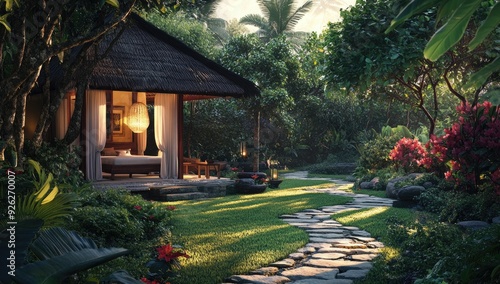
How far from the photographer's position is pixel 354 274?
5.59 metres

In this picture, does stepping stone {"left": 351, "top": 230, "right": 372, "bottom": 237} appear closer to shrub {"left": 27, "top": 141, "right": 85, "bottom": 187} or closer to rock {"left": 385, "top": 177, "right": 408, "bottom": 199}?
rock {"left": 385, "top": 177, "right": 408, "bottom": 199}

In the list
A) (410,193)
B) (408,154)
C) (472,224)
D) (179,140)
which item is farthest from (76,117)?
(408,154)

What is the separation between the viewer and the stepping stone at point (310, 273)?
5.50 m

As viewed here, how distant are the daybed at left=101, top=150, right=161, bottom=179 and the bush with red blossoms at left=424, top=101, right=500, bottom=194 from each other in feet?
23.8

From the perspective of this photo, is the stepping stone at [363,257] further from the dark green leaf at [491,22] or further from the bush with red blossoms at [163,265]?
the dark green leaf at [491,22]

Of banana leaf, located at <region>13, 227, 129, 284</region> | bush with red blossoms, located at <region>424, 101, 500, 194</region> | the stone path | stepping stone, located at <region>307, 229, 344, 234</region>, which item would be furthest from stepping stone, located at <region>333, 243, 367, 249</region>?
banana leaf, located at <region>13, 227, 129, 284</region>

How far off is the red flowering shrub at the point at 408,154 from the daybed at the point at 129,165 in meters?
6.44

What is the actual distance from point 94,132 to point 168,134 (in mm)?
1991

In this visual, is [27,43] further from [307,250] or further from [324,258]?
[324,258]

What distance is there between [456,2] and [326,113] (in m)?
22.2

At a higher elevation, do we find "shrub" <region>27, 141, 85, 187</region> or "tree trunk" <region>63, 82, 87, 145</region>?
"tree trunk" <region>63, 82, 87, 145</region>

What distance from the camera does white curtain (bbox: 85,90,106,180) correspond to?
12742 millimetres

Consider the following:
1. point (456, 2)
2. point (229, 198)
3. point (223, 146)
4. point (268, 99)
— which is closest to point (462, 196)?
point (229, 198)

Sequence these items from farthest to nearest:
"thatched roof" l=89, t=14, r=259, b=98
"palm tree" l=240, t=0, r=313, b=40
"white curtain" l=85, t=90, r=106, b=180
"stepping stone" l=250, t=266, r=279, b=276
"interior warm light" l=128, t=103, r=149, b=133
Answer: "palm tree" l=240, t=0, r=313, b=40, "interior warm light" l=128, t=103, r=149, b=133, "white curtain" l=85, t=90, r=106, b=180, "thatched roof" l=89, t=14, r=259, b=98, "stepping stone" l=250, t=266, r=279, b=276
